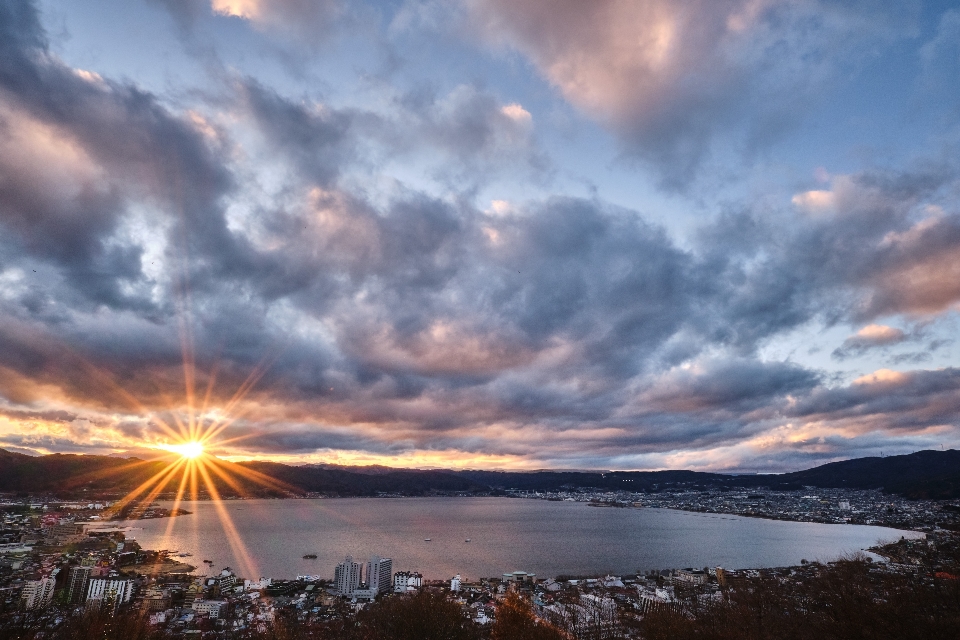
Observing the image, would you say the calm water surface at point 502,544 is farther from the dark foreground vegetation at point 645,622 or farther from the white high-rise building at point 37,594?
the dark foreground vegetation at point 645,622

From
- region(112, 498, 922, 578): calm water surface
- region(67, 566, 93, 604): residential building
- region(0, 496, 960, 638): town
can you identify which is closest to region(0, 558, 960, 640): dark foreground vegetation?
region(0, 496, 960, 638): town

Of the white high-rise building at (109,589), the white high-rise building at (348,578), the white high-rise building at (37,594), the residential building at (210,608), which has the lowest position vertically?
the white high-rise building at (348,578)

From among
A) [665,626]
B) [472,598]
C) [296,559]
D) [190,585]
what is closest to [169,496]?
[296,559]

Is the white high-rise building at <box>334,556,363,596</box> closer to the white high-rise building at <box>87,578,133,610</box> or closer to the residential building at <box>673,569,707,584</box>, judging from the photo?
the white high-rise building at <box>87,578,133,610</box>

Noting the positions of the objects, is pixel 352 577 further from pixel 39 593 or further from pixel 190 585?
pixel 39 593

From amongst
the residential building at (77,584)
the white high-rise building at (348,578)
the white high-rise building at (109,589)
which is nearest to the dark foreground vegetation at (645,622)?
the white high-rise building at (109,589)

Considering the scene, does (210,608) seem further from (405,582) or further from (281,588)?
(405,582)
